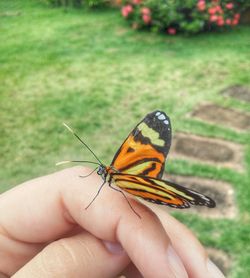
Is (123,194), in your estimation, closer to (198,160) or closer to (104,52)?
(198,160)

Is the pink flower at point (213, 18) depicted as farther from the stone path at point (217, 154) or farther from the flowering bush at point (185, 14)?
the stone path at point (217, 154)

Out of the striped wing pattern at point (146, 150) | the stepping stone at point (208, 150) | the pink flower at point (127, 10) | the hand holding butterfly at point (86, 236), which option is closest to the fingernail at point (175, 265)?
the hand holding butterfly at point (86, 236)

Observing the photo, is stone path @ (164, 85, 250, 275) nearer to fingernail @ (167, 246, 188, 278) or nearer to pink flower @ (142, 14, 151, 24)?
fingernail @ (167, 246, 188, 278)

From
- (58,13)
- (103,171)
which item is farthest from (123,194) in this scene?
(58,13)

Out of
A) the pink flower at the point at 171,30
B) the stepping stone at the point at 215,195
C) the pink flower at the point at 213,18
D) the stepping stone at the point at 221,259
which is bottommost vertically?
the stepping stone at the point at 221,259

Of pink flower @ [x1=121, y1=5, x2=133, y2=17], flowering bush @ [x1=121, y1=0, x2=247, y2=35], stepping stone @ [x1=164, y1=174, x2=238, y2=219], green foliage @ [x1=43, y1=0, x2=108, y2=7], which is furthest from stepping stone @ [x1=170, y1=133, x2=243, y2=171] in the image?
green foliage @ [x1=43, y1=0, x2=108, y2=7]

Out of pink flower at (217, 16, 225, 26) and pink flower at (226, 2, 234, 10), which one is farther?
pink flower at (226, 2, 234, 10)
